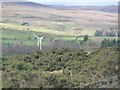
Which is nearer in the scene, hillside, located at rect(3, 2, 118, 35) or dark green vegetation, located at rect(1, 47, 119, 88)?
dark green vegetation, located at rect(1, 47, 119, 88)

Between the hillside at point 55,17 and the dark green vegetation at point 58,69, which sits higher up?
the dark green vegetation at point 58,69

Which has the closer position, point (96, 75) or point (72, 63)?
point (96, 75)

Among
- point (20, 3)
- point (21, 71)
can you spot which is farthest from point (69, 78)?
point (20, 3)

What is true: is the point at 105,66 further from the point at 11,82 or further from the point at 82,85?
the point at 11,82

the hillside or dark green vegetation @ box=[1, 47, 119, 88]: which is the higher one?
dark green vegetation @ box=[1, 47, 119, 88]

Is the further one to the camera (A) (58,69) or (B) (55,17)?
(B) (55,17)

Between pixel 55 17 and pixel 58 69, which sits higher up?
pixel 58 69

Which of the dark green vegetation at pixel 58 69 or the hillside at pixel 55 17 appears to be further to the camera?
the hillside at pixel 55 17

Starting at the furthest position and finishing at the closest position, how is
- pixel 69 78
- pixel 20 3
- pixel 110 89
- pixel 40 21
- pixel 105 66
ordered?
1. pixel 20 3
2. pixel 40 21
3. pixel 105 66
4. pixel 69 78
5. pixel 110 89
